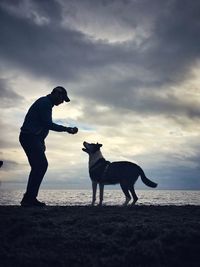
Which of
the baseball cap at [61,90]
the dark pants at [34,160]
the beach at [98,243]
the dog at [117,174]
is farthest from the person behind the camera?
the dog at [117,174]

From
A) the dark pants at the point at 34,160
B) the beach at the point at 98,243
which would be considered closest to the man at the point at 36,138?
the dark pants at the point at 34,160

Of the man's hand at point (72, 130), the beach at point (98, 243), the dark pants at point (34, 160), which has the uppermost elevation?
the man's hand at point (72, 130)

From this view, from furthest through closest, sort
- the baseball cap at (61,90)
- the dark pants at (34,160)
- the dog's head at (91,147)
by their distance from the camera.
A: the dog's head at (91,147) < the baseball cap at (61,90) < the dark pants at (34,160)

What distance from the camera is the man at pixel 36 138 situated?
917 centimetres

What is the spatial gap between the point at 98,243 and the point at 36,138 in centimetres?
515

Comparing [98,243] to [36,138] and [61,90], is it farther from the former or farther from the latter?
[61,90]

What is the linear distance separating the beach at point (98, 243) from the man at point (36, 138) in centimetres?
319

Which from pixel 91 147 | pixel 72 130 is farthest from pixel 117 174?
pixel 72 130

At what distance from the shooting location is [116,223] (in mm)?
5824

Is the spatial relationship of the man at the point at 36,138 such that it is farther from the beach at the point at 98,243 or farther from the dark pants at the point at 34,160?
the beach at the point at 98,243

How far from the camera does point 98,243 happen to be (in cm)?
472

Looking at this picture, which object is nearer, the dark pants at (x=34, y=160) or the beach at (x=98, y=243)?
the beach at (x=98, y=243)

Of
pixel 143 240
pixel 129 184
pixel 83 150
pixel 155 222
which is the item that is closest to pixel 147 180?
pixel 129 184

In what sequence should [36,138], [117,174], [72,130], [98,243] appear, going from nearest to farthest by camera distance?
1. [98,243]
2. [36,138]
3. [72,130]
4. [117,174]
